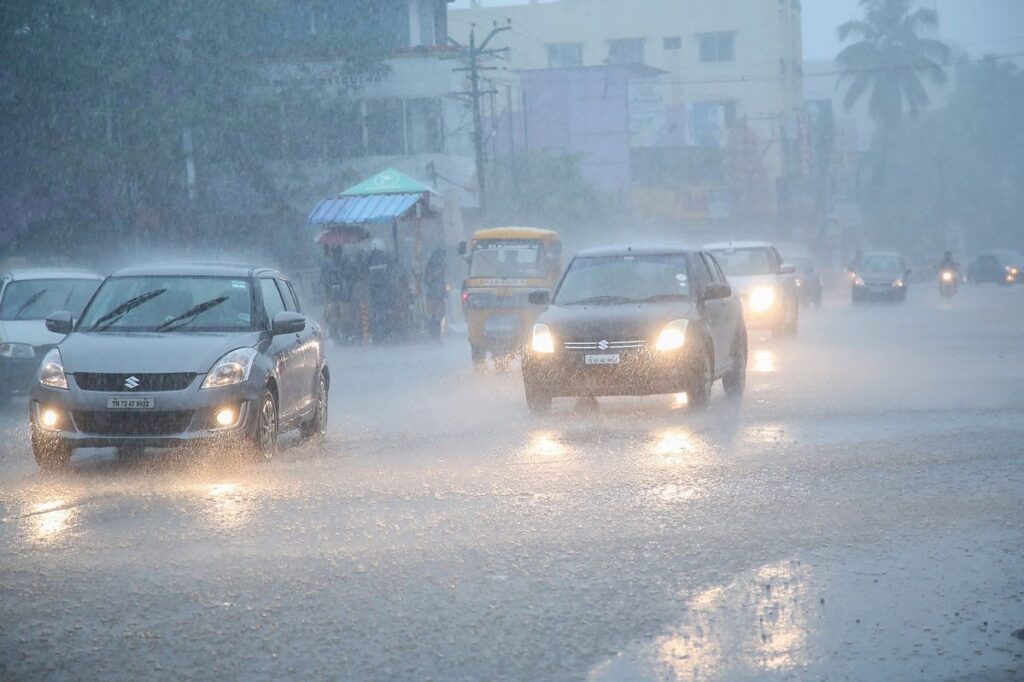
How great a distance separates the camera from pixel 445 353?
28.6 metres

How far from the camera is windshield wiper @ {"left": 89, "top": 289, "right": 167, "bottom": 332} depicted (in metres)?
12.6

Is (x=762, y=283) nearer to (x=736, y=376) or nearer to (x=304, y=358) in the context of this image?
(x=736, y=376)

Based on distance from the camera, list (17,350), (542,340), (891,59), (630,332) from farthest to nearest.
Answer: (891,59) < (17,350) < (542,340) < (630,332)

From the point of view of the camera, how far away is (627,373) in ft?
49.9

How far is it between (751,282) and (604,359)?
47.3ft

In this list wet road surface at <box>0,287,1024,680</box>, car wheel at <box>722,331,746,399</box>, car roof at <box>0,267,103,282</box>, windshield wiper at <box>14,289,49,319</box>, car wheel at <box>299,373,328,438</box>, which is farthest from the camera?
car roof at <box>0,267,103,282</box>

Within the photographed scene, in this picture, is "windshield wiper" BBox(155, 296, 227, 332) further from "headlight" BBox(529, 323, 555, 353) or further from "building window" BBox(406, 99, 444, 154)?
"building window" BBox(406, 99, 444, 154)

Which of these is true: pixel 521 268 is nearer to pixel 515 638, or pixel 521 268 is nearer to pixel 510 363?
pixel 510 363

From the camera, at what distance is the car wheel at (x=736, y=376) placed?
17.5 meters

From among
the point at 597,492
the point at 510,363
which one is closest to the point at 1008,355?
the point at 510,363

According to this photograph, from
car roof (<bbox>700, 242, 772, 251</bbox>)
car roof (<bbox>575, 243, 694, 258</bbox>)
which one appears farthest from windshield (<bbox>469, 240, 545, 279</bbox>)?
car roof (<bbox>575, 243, 694, 258</bbox>)

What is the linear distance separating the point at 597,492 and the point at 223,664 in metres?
4.47

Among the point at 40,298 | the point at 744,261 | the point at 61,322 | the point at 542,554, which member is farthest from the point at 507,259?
the point at 542,554

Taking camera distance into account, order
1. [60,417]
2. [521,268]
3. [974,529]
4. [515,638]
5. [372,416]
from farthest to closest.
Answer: [521,268], [372,416], [60,417], [974,529], [515,638]
